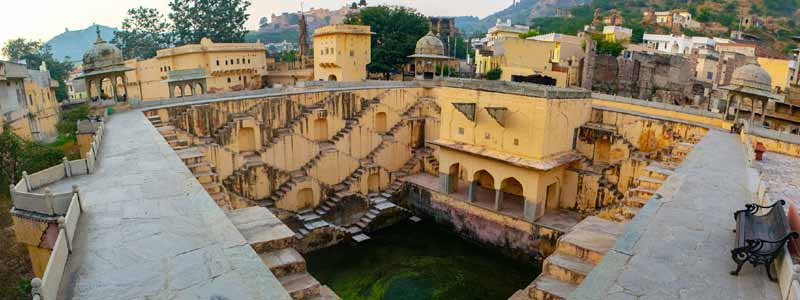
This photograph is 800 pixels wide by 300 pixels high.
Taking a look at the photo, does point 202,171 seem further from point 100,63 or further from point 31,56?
point 31,56

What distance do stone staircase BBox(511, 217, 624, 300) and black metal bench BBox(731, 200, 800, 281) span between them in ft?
7.55

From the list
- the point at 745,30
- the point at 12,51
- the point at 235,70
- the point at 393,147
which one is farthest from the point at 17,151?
the point at 745,30

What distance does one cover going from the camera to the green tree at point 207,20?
4697 cm

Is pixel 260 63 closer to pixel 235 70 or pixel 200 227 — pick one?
pixel 235 70

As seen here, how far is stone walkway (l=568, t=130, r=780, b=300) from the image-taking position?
6.14 meters

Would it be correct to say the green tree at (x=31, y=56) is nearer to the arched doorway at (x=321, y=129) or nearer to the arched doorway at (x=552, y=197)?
the arched doorway at (x=321, y=129)

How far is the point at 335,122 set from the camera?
961 inches

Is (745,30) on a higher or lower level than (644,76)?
higher

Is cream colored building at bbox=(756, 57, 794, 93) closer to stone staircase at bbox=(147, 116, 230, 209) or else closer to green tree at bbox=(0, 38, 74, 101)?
stone staircase at bbox=(147, 116, 230, 209)

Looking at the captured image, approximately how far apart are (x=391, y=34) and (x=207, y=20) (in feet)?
67.0

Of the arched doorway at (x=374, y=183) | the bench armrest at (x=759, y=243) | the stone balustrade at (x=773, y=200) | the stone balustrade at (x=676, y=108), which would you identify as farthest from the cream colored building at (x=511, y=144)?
the bench armrest at (x=759, y=243)

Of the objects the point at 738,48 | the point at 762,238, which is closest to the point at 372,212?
the point at 762,238

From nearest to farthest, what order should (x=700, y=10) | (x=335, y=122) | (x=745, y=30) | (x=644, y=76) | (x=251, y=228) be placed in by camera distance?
(x=251, y=228) → (x=335, y=122) → (x=644, y=76) → (x=745, y=30) → (x=700, y=10)

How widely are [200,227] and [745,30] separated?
263ft
